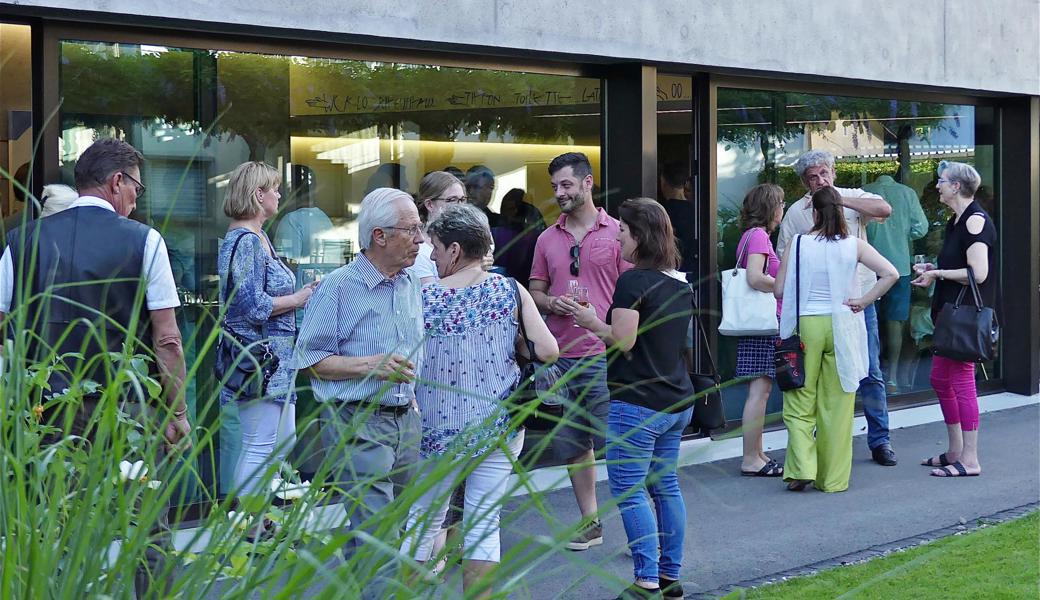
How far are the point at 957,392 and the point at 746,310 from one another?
1532 mm

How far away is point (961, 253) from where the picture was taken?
355 inches

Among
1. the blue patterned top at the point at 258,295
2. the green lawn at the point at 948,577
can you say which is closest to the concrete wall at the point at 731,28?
the blue patterned top at the point at 258,295

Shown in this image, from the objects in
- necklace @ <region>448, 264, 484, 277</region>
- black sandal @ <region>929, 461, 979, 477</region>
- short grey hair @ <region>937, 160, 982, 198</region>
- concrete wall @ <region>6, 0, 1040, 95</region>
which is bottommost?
black sandal @ <region>929, 461, 979, 477</region>

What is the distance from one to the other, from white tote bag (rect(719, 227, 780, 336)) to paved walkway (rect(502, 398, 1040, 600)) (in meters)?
1.00

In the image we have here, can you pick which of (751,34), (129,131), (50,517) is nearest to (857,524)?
(751,34)

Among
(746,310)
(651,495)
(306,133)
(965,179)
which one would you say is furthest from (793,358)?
(306,133)

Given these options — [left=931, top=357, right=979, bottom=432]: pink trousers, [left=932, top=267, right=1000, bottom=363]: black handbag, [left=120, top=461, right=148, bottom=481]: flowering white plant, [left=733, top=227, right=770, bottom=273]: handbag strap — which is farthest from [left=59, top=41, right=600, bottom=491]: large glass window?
[left=120, top=461, right=148, bottom=481]: flowering white plant

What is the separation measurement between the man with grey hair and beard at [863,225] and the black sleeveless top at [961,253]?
1.52 feet

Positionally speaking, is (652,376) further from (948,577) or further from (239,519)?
(239,519)

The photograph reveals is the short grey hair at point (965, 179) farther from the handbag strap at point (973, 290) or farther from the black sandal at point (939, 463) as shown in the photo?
the black sandal at point (939, 463)

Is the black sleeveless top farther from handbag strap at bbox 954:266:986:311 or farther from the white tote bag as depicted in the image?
the white tote bag

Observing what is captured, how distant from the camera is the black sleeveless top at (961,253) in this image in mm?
8922

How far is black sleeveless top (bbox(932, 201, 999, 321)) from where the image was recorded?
8.92m

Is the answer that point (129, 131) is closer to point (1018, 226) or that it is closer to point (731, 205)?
point (731, 205)
